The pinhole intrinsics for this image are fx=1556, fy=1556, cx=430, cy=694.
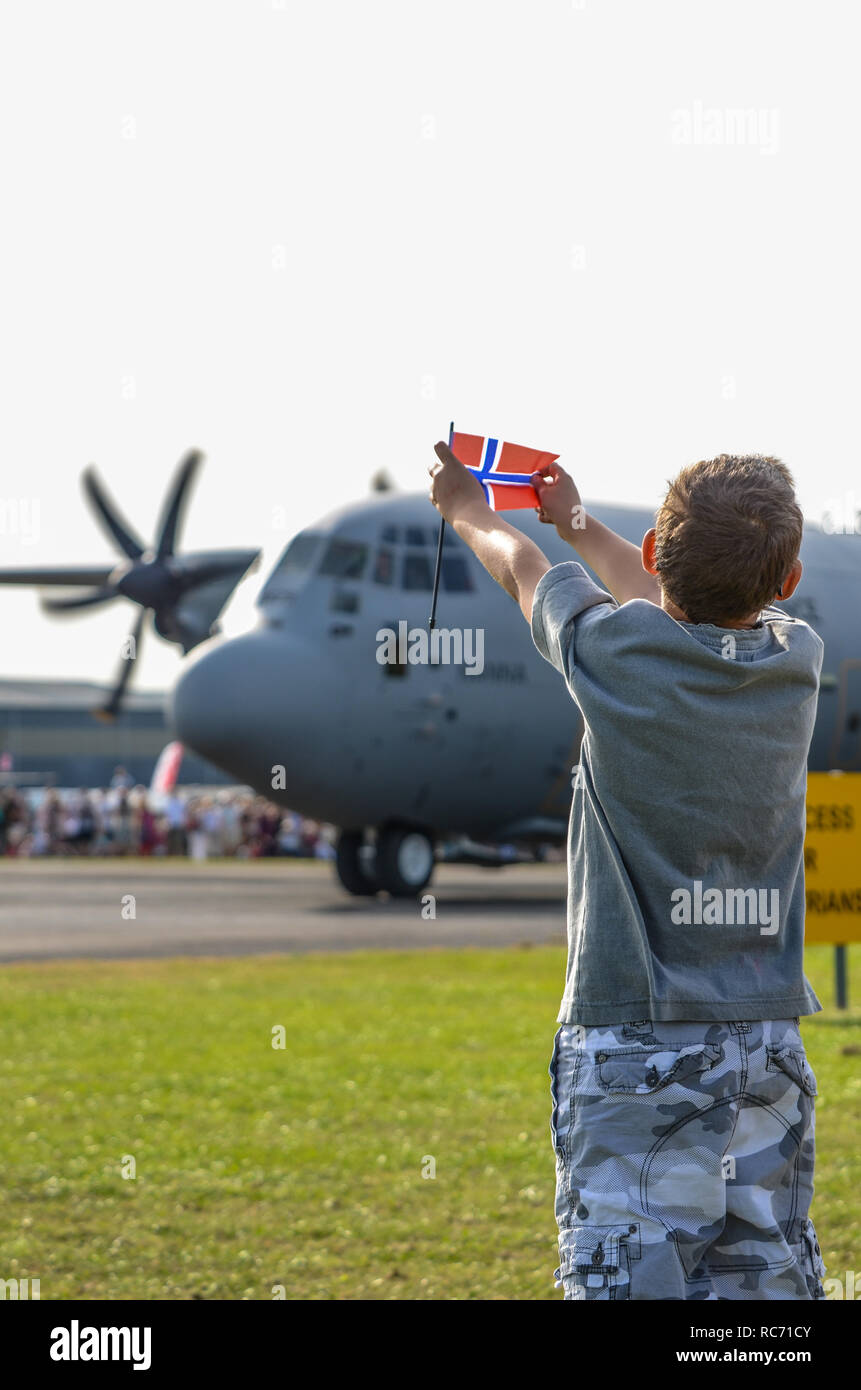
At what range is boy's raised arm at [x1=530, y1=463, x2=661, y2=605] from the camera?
111 inches

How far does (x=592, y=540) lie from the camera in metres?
2.91

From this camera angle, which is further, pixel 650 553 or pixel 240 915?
pixel 240 915

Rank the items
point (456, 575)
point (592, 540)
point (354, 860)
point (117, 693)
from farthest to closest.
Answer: point (117, 693) < point (354, 860) < point (456, 575) < point (592, 540)

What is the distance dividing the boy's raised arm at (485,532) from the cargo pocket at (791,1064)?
80cm

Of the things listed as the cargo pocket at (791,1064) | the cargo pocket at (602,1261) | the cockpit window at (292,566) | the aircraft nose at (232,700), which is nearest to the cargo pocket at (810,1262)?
the cargo pocket at (791,1064)

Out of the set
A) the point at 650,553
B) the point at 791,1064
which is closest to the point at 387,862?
the point at 650,553

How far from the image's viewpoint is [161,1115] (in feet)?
23.5

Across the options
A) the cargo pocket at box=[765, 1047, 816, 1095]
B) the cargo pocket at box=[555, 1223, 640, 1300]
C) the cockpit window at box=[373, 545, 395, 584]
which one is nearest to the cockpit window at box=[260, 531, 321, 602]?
the cockpit window at box=[373, 545, 395, 584]

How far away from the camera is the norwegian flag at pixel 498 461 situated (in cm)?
285

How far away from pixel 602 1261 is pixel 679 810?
2.23ft

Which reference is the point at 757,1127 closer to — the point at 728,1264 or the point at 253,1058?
the point at 728,1264

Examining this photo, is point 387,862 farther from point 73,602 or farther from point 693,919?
point 693,919

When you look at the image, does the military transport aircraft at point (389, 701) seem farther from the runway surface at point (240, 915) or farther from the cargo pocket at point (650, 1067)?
the cargo pocket at point (650, 1067)

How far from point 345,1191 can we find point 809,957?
8916 mm
